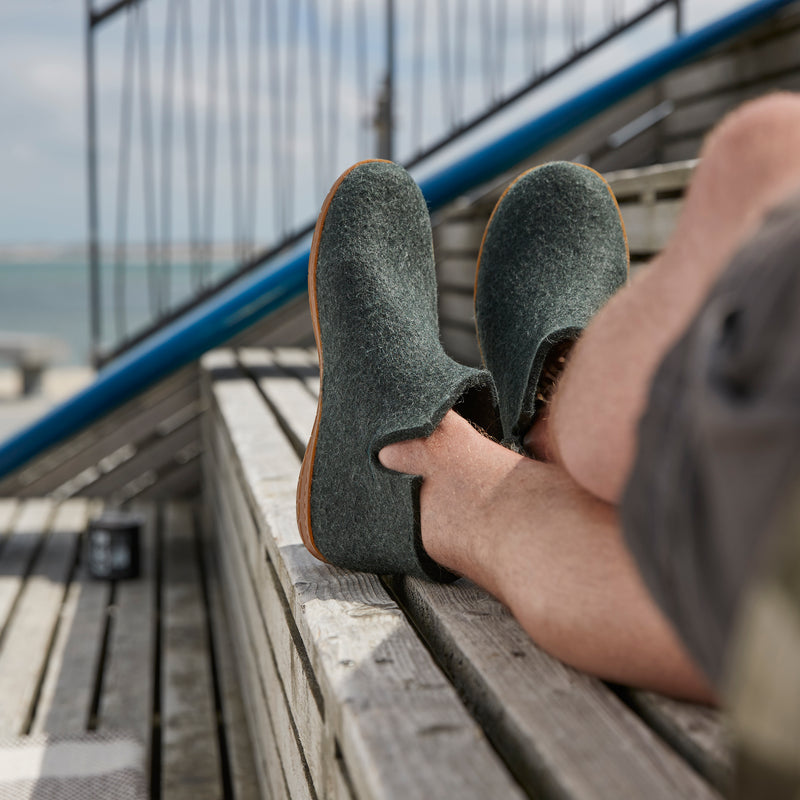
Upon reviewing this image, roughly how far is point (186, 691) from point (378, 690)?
1111mm

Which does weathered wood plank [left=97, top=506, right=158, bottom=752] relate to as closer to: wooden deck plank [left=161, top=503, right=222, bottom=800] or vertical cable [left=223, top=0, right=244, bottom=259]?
wooden deck plank [left=161, top=503, right=222, bottom=800]

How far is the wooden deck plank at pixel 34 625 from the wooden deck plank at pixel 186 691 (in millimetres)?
223

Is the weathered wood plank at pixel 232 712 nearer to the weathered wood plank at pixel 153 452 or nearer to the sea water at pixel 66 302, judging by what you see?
the weathered wood plank at pixel 153 452

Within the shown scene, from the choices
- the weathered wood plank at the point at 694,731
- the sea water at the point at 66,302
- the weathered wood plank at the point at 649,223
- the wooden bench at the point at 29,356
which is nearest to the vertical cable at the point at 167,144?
the weathered wood plank at the point at 649,223

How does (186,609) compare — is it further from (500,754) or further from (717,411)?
(717,411)

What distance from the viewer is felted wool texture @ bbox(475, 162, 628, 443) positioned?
925 mm

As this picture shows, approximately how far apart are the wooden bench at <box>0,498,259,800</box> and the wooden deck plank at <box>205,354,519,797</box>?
574 millimetres

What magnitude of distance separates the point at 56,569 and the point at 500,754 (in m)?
1.85

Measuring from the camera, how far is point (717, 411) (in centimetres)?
32

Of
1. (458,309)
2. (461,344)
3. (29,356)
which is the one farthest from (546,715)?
(29,356)

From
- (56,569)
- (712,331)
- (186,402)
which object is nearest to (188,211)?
(186,402)

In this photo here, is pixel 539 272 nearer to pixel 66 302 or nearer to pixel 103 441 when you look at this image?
pixel 103 441

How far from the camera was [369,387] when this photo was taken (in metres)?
0.78

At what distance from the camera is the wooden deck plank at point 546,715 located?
450 mm
